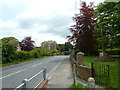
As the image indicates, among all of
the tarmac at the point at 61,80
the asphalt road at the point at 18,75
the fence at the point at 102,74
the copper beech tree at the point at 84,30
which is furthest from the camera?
the copper beech tree at the point at 84,30

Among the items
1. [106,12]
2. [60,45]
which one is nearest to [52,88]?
[106,12]

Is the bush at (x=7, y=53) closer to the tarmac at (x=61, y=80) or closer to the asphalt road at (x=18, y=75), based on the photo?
the asphalt road at (x=18, y=75)

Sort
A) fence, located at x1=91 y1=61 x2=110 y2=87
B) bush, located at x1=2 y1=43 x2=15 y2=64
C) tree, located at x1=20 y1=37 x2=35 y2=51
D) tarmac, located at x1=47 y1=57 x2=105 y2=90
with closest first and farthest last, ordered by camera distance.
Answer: fence, located at x1=91 y1=61 x2=110 y2=87 → tarmac, located at x1=47 y1=57 x2=105 y2=90 → bush, located at x1=2 y1=43 x2=15 y2=64 → tree, located at x1=20 y1=37 x2=35 y2=51

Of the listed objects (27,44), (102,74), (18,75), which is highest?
(27,44)

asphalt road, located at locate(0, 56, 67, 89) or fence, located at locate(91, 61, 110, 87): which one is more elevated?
fence, located at locate(91, 61, 110, 87)

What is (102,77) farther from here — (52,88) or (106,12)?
(106,12)

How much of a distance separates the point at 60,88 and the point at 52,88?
36 cm

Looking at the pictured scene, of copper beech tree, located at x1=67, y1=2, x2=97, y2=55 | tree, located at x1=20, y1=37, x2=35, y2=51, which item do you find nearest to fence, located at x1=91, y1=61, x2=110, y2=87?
copper beech tree, located at x1=67, y1=2, x2=97, y2=55

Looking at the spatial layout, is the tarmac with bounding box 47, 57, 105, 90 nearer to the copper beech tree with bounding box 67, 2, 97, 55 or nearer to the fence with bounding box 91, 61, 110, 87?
the fence with bounding box 91, 61, 110, 87

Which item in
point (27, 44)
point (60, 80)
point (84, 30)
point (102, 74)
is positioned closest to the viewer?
point (102, 74)

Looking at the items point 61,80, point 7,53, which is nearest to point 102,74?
point 61,80

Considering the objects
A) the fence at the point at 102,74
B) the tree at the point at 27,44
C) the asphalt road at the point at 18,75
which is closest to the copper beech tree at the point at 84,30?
the asphalt road at the point at 18,75

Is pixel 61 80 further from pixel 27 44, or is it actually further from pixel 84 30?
pixel 27 44

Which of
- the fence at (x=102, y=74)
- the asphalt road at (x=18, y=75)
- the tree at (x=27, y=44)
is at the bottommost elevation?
the asphalt road at (x=18, y=75)
